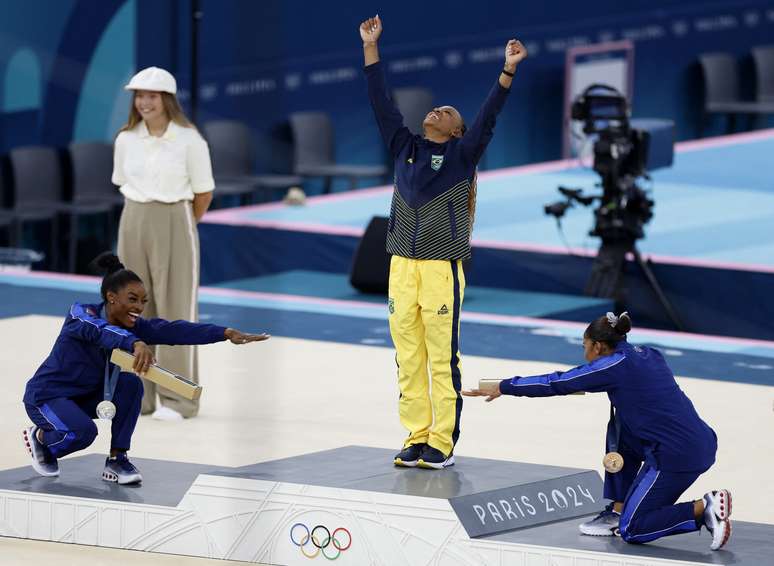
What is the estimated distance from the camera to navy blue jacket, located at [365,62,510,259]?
18.1 feet

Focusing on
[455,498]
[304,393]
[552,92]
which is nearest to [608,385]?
[455,498]

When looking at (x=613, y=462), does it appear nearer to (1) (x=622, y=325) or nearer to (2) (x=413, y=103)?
(1) (x=622, y=325)

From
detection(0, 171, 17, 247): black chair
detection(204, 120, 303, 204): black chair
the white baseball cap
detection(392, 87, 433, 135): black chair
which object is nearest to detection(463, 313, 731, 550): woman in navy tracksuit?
the white baseball cap

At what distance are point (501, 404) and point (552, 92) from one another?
8.75m

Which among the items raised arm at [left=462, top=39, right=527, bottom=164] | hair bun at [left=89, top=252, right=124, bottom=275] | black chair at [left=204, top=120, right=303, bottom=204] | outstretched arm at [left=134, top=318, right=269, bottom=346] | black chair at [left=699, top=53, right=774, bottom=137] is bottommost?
outstretched arm at [left=134, top=318, right=269, bottom=346]

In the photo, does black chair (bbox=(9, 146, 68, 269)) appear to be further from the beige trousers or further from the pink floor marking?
the beige trousers

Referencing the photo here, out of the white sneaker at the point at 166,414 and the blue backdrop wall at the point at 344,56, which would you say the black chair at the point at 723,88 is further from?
the white sneaker at the point at 166,414

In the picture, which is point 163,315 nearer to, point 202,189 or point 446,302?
point 202,189

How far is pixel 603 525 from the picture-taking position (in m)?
5.12

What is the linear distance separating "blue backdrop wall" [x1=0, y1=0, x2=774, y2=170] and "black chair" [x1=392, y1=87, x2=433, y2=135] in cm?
43

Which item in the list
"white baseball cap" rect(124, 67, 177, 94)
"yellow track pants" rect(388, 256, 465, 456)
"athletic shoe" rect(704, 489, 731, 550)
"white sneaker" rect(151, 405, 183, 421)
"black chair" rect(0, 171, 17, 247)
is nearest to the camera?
"athletic shoe" rect(704, 489, 731, 550)

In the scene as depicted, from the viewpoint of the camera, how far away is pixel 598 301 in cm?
1063

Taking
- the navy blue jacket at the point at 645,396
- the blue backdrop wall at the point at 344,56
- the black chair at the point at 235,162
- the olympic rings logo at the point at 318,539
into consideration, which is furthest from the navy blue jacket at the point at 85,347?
the black chair at the point at 235,162

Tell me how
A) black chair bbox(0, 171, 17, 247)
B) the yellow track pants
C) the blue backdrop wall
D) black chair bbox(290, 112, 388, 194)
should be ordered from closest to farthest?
1. the yellow track pants
2. black chair bbox(0, 171, 17, 247)
3. the blue backdrop wall
4. black chair bbox(290, 112, 388, 194)
